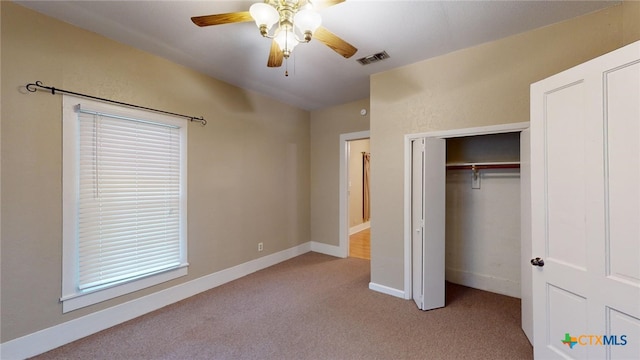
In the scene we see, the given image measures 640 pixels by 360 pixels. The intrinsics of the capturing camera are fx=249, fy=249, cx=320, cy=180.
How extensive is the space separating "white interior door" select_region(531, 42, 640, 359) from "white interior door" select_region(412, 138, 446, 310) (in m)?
0.92

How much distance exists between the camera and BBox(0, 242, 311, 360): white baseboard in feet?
6.12

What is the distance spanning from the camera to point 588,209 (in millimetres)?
1408

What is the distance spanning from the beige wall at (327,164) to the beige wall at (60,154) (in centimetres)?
69

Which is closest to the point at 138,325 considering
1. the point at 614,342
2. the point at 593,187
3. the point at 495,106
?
the point at 614,342

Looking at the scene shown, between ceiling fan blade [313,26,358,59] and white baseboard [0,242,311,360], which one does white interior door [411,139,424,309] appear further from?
white baseboard [0,242,311,360]

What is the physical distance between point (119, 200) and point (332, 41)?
2391 mm

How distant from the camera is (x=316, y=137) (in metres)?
4.66

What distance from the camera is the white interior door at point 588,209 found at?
1.25 meters

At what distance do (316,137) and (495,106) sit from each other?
2884mm

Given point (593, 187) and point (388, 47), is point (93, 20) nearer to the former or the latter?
point (388, 47)

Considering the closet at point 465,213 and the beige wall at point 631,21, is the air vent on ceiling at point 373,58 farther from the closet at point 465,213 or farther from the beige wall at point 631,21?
the beige wall at point 631,21

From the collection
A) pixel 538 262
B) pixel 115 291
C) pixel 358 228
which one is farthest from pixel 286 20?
pixel 358 228
